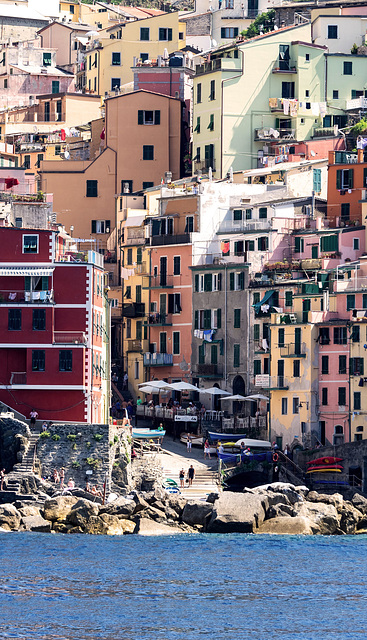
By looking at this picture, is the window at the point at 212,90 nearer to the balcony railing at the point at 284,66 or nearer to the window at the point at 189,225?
the balcony railing at the point at 284,66

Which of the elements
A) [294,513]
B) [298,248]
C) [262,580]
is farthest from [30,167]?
[262,580]

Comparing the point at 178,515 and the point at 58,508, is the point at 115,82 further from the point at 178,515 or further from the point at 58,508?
the point at 58,508

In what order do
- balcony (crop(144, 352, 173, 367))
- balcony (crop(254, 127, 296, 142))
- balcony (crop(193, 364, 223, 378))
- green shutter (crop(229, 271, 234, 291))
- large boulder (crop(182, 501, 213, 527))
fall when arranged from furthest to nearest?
balcony (crop(254, 127, 296, 142)) < balcony (crop(144, 352, 173, 367)) < green shutter (crop(229, 271, 234, 291)) < balcony (crop(193, 364, 223, 378)) < large boulder (crop(182, 501, 213, 527))

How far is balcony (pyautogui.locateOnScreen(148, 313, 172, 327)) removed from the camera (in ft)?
359

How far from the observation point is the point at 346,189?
10956 cm

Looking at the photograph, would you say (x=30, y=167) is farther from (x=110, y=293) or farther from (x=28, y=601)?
(x=28, y=601)

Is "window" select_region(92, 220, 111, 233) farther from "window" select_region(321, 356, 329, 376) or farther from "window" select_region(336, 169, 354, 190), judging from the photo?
"window" select_region(321, 356, 329, 376)

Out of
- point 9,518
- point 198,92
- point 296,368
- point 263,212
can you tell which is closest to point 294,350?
point 296,368

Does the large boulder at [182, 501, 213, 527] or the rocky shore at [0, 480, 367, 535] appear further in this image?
the large boulder at [182, 501, 213, 527]

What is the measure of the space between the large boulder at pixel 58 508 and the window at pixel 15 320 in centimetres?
976

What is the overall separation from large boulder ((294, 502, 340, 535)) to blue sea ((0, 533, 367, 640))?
1334mm

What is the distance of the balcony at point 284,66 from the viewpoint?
123 m

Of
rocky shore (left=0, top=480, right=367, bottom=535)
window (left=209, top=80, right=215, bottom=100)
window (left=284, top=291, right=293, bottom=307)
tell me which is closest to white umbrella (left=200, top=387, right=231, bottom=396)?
window (left=284, top=291, right=293, bottom=307)

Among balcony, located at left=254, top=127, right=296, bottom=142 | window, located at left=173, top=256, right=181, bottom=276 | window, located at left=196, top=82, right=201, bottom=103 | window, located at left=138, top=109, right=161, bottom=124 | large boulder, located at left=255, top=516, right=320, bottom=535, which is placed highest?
window, located at left=196, top=82, right=201, bottom=103
